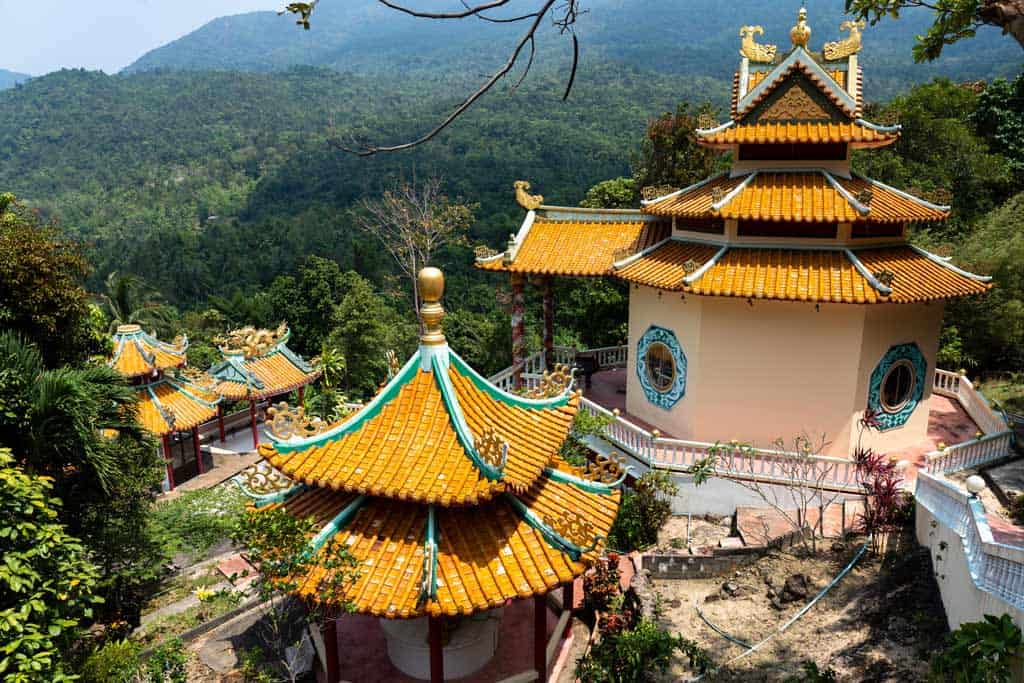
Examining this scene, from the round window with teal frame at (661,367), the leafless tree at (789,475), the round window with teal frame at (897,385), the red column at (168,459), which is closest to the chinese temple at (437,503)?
the leafless tree at (789,475)

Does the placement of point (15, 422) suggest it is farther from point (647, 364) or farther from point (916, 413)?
point (916, 413)

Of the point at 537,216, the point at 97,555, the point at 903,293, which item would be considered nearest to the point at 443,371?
the point at 97,555

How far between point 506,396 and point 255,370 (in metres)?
16.8

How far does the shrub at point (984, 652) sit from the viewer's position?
6191 mm

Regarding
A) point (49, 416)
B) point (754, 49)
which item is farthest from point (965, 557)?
point (49, 416)

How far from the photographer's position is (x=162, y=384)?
20469mm

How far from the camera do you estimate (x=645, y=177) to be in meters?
30.7

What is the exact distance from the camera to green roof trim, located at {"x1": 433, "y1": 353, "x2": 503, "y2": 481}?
7.06 m

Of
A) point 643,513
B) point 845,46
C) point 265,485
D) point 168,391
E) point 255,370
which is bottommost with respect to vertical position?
point 255,370

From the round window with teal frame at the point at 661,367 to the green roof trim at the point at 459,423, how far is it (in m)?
7.85

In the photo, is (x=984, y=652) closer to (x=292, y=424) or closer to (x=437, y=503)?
(x=437, y=503)

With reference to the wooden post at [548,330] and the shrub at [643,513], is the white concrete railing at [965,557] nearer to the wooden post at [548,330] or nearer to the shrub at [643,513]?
the shrub at [643,513]

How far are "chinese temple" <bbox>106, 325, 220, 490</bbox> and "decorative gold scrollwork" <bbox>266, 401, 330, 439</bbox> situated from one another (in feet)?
41.5

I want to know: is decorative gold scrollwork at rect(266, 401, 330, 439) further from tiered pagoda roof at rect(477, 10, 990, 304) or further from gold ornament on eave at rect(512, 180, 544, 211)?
gold ornament on eave at rect(512, 180, 544, 211)
